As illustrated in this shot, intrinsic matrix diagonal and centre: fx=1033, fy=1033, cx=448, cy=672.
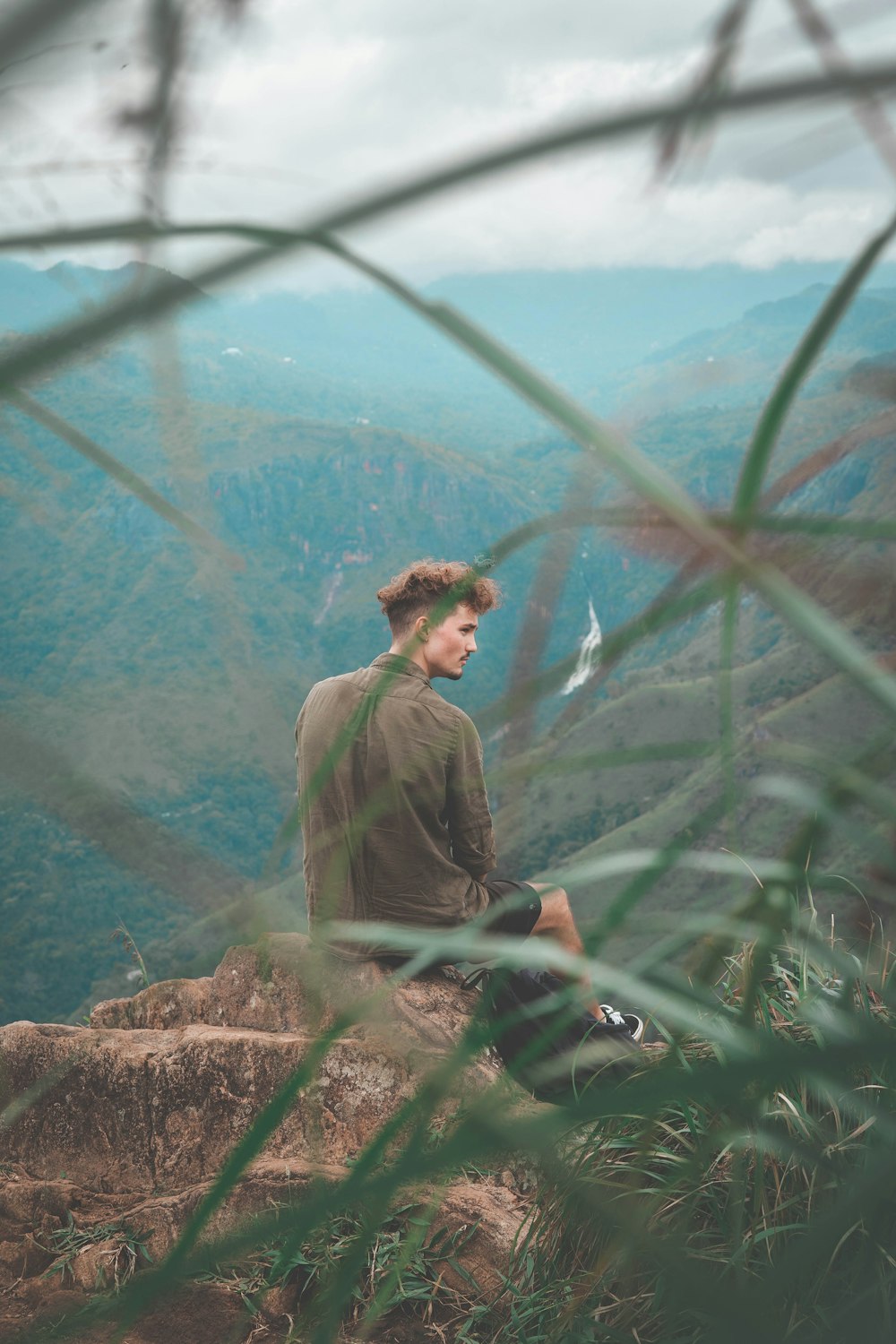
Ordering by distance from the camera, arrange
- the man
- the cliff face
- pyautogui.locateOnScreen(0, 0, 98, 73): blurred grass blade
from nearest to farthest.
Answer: pyautogui.locateOnScreen(0, 0, 98, 73): blurred grass blade < the cliff face < the man

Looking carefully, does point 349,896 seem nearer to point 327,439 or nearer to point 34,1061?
point 34,1061

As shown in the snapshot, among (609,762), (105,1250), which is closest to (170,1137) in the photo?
(105,1250)

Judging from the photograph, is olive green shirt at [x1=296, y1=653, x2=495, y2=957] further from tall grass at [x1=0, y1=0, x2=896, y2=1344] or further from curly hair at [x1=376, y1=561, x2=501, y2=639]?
tall grass at [x1=0, y1=0, x2=896, y2=1344]

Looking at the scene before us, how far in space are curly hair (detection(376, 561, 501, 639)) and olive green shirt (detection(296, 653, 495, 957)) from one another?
132 mm

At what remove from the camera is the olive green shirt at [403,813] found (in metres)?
2.19

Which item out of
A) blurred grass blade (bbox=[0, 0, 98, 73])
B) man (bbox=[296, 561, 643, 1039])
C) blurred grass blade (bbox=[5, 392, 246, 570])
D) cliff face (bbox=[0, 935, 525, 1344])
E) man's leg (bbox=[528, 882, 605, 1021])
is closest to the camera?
blurred grass blade (bbox=[0, 0, 98, 73])

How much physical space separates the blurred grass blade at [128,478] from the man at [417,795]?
1611mm

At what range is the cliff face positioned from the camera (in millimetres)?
1882

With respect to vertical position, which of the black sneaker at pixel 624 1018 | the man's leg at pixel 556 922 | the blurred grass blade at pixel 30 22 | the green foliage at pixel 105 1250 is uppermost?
the blurred grass blade at pixel 30 22

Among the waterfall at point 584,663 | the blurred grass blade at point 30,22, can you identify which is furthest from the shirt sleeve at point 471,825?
the blurred grass blade at point 30,22

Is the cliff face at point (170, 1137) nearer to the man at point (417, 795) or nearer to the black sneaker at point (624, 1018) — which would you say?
the man at point (417, 795)

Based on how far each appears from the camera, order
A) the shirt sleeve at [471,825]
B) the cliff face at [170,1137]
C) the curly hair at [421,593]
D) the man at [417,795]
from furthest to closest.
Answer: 1. the shirt sleeve at [471,825]
2. the man at [417,795]
3. the curly hair at [421,593]
4. the cliff face at [170,1137]

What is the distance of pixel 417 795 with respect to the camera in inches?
87.4

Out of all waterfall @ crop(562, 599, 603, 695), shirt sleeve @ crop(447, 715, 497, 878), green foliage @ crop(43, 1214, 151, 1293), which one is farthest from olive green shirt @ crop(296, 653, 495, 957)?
waterfall @ crop(562, 599, 603, 695)
